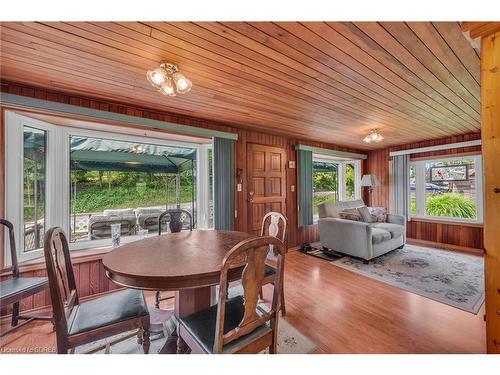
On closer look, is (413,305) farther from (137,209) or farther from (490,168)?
(137,209)

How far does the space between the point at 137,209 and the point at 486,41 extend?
3.58 meters

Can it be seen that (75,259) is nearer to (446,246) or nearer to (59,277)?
(59,277)

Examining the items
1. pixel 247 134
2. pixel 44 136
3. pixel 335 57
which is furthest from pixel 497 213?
pixel 44 136

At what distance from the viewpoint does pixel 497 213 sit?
99cm

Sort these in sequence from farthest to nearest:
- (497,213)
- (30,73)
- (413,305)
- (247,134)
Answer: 1. (247,134)
2. (413,305)
3. (30,73)
4. (497,213)

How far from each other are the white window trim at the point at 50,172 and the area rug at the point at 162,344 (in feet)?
4.13

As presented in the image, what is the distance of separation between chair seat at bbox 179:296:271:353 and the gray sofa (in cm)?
263

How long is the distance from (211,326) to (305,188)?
3384 millimetres

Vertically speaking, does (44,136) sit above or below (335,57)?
below

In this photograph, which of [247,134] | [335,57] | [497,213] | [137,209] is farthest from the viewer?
[247,134]

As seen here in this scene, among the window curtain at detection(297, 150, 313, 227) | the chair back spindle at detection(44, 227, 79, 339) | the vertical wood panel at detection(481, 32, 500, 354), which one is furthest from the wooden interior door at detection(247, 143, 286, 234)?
the vertical wood panel at detection(481, 32, 500, 354)

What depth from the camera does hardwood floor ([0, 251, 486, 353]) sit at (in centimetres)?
156
